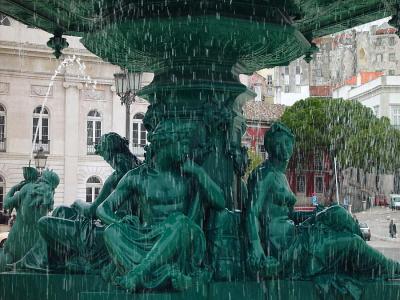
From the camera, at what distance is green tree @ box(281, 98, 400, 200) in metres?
47.6

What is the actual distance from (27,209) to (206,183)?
73.3 inches

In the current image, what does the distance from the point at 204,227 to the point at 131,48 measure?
1.54 meters

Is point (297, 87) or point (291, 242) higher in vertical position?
point (297, 87)

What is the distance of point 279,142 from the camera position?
5.48 m

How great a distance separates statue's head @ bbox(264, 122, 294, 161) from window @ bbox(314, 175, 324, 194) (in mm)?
48965

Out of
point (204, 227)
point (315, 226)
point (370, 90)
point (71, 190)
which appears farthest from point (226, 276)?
point (370, 90)

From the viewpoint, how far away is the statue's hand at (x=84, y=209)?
5.84 metres

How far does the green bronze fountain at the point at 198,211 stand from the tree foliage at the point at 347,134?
42.0 m

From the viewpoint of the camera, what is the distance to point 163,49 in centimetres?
576

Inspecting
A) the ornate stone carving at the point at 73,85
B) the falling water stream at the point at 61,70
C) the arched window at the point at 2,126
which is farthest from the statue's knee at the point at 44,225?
the ornate stone carving at the point at 73,85

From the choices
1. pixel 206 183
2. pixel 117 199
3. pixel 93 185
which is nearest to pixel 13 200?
pixel 117 199

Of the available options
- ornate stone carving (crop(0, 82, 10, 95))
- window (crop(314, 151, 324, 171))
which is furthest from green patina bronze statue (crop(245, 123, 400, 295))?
window (crop(314, 151, 324, 171))

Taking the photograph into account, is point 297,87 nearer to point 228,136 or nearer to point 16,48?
point 16,48

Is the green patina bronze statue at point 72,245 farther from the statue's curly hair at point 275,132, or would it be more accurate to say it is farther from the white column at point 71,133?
the white column at point 71,133
